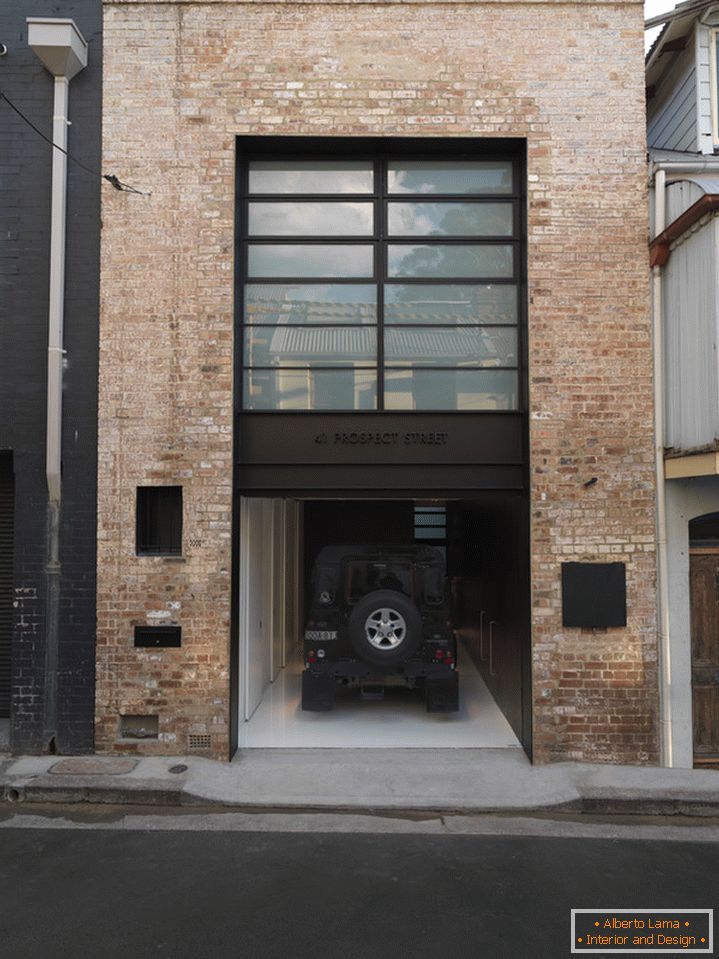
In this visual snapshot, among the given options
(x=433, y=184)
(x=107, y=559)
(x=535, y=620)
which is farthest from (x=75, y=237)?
(x=535, y=620)

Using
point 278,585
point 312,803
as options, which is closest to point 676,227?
point 312,803

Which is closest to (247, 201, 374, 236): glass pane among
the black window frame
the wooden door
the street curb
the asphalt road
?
the black window frame

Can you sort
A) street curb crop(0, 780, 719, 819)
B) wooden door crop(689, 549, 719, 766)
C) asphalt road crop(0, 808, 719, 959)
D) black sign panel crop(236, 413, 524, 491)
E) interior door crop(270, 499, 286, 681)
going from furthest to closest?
interior door crop(270, 499, 286, 681) < black sign panel crop(236, 413, 524, 491) < wooden door crop(689, 549, 719, 766) < street curb crop(0, 780, 719, 819) < asphalt road crop(0, 808, 719, 959)

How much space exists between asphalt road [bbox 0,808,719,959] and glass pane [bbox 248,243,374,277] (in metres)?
5.85

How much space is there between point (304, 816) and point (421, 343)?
5.07 m

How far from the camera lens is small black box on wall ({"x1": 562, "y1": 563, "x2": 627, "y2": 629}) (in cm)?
718

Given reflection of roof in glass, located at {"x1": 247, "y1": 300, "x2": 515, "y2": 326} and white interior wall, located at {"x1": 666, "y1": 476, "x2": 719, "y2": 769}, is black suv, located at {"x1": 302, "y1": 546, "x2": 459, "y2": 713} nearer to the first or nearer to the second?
white interior wall, located at {"x1": 666, "y1": 476, "x2": 719, "y2": 769}

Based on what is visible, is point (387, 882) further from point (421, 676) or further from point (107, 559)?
→ point (107, 559)

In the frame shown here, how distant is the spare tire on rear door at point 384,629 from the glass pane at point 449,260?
12.8ft

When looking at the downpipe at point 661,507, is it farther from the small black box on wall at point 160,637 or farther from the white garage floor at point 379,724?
the small black box on wall at point 160,637

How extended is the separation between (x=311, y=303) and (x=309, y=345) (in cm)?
50

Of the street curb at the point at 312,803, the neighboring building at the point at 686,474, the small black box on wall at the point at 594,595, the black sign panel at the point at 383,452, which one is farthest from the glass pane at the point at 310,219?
the street curb at the point at 312,803

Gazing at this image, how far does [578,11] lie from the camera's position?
7.48 m

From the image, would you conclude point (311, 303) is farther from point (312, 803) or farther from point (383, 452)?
point (312, 803)
